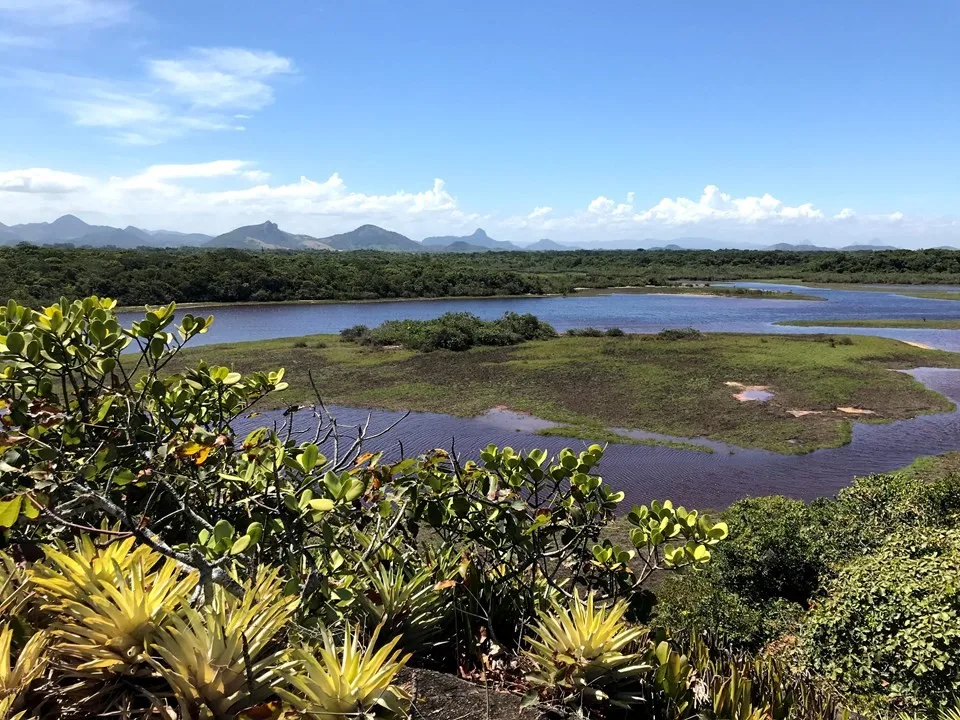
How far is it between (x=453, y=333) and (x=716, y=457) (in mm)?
19513

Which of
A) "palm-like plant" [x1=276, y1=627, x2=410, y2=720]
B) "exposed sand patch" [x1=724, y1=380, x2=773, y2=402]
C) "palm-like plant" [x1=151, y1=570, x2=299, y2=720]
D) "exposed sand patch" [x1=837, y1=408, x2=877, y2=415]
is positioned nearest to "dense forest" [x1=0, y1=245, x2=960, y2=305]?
"exposed sand patch" [x1=724, y1=380, x2=773, y2=402]

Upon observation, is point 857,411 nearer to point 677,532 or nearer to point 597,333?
point 597,333

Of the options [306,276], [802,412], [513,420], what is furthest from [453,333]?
[306,276]

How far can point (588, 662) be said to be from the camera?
2.44m

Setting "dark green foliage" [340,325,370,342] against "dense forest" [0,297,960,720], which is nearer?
"dense forest" [0,297,960,720]

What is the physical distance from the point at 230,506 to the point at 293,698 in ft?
5.60

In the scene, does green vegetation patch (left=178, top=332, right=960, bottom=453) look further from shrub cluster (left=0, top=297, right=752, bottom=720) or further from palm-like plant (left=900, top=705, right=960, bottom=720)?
shrub cluster (left=0, top=297, right=752, bottom=720)

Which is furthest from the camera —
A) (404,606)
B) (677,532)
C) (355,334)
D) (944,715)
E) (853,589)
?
(355,334)

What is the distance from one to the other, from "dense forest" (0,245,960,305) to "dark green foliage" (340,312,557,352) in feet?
78.5

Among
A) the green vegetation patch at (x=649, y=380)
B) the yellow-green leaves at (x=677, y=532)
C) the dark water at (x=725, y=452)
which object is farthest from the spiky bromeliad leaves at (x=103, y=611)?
the green vegetation patch at (x=649, y=380)

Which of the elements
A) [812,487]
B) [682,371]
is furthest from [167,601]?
[682,371]

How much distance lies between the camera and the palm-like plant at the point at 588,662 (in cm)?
245

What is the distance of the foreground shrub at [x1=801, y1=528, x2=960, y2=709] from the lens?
14.3 ft

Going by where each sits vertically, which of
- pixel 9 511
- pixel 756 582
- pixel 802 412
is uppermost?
pixel 9 511
